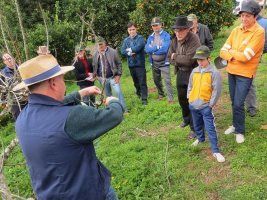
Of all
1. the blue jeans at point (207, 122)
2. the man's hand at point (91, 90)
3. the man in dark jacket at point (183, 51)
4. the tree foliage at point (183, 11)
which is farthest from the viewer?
the tree foliage at point (183, 11)

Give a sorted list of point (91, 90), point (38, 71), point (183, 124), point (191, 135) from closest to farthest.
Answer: point (38, 71) < point (91, 90) < point (191, 135) < point (183, 124)

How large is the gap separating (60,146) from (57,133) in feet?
0.36

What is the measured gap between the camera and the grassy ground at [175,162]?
5074 mm

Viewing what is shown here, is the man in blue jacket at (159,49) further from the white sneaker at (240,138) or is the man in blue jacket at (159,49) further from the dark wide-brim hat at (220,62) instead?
the white sneaker at (240,138)

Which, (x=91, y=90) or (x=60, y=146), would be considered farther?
(x=91, y=90)

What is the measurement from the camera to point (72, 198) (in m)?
3.03

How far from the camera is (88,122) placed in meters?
2.81

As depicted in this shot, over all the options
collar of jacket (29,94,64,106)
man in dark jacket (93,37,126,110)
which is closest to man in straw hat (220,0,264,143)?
man in dark jacket (93,37,126,110)

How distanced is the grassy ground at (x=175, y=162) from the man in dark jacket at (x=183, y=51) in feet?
3.23

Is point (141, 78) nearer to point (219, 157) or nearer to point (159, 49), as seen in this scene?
point (159, 49)

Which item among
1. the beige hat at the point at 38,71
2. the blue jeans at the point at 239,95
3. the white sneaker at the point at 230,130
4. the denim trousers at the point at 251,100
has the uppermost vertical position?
the beige hat at the point at 38,71

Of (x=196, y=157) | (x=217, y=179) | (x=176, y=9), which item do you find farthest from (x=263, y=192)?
(x=176, y=9)

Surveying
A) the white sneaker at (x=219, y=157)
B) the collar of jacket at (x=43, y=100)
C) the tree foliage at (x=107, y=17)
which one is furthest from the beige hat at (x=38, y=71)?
the tree foliage at (x=107, y=17)

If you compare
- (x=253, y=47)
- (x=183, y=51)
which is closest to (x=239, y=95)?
(x=253, y=47)
